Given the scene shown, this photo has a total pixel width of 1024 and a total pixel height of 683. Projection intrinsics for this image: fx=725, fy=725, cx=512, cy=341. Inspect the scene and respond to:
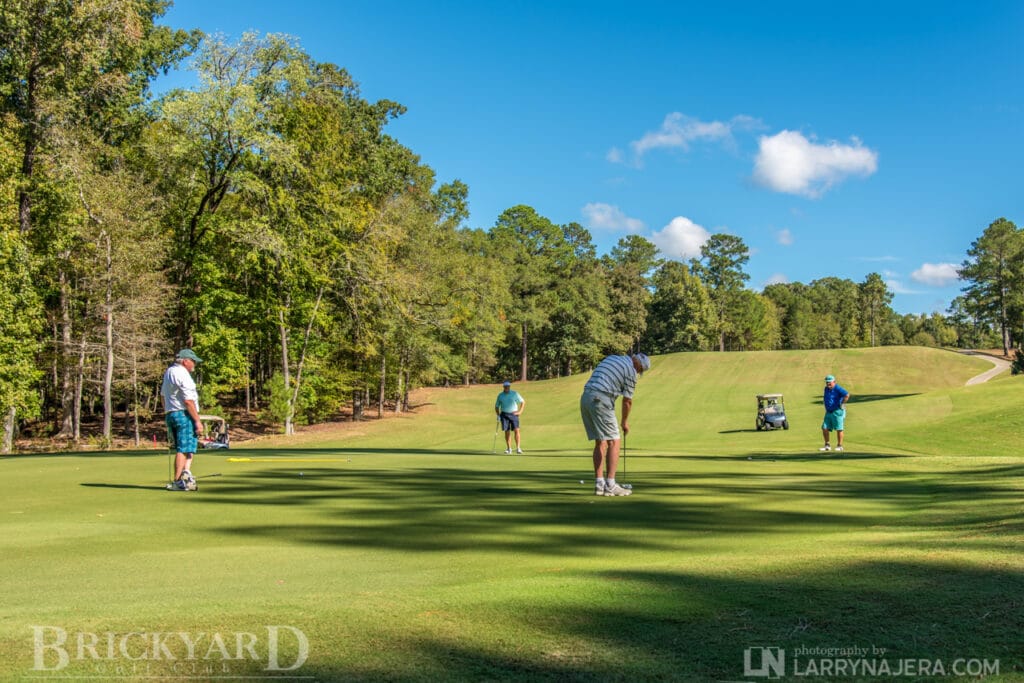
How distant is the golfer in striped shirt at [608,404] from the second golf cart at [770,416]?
27941 millimetres

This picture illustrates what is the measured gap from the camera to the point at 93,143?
33844 mm

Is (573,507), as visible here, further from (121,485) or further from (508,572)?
(121,485)

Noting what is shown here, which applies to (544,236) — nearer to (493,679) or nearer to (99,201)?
(99,201)

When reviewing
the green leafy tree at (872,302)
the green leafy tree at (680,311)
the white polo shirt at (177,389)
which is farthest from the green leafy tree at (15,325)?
the green leafy tree at (872,302)

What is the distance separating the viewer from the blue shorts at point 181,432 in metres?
11.1

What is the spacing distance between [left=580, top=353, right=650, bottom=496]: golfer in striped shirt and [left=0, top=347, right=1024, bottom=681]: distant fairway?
60cm

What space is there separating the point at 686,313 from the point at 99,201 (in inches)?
3324

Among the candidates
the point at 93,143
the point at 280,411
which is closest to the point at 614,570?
the point at 280,411

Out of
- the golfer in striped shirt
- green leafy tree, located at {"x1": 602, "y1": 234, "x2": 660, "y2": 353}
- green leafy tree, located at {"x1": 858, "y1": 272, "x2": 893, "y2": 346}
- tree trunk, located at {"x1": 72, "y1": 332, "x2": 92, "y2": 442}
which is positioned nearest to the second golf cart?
the golfer in striped shirt

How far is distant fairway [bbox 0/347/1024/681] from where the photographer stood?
3.76m

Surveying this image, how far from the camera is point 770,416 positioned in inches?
1432

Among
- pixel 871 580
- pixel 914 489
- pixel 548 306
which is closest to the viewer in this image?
pixel 871 580

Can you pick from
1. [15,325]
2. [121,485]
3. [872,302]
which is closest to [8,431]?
[15,325]

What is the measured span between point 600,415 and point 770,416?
29.0 metres
